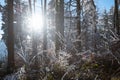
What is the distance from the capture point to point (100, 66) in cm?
376

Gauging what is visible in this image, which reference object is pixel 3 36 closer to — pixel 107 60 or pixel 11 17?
pixel 11 17

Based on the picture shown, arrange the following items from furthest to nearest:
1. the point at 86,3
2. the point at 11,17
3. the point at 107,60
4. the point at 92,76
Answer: the point at 86,3 < the point at 11,17 < the point at 107,60 < the point at 92,76

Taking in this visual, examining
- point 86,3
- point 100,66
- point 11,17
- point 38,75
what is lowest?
point 38,75

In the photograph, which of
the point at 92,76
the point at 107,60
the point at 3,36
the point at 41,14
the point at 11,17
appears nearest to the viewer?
the point at 92,76

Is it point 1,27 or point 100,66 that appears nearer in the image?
point 100,66

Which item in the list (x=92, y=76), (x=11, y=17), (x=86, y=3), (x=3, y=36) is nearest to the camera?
(x=92, y=76)

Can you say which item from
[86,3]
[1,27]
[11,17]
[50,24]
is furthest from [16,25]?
[11,17]

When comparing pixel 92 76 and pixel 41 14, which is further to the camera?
pixel 41 14

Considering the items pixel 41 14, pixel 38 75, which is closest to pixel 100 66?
pixel 38 75

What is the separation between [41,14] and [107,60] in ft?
69.3

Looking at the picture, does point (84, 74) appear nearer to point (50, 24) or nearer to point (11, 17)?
point (11, 17)

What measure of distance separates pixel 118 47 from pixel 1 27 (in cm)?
2575

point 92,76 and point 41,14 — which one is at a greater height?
point 41,14

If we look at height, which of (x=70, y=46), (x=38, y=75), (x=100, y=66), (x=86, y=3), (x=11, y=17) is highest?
(x=86, y=3)
